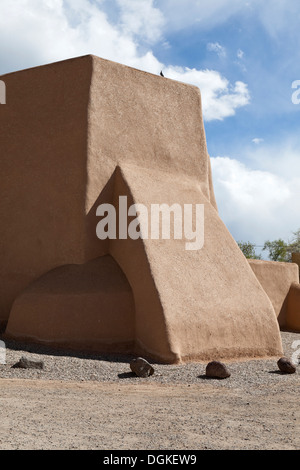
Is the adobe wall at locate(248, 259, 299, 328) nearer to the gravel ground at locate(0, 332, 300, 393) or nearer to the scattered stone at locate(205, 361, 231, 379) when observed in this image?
the gravel ground at locate(0, 332, 300, 393)

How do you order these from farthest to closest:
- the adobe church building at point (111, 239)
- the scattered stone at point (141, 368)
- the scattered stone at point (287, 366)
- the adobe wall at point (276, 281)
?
the adobe wall at point (276, 281), the adobe church building at point (111, 239), the scattered stone at point (287, 366), the scattered stone at point (141, 368)

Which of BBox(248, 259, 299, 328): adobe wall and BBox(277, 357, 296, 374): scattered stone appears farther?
BBox(248, 259, 299, 328): adobe wall

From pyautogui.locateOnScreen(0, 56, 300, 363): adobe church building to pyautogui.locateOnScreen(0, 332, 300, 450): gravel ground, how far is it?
0.54 metres

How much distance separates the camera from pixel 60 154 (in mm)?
9266

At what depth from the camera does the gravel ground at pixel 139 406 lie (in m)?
3.76

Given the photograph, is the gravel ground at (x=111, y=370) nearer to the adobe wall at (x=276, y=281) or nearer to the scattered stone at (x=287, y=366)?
the scattered stone at (x=287, y=366)

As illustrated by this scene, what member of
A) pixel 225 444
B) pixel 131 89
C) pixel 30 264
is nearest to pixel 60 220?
pixel 30 264

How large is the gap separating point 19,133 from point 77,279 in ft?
10.7

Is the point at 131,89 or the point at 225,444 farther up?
the point at 131,89

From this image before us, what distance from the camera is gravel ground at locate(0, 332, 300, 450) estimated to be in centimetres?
376

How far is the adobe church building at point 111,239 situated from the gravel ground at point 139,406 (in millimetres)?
542


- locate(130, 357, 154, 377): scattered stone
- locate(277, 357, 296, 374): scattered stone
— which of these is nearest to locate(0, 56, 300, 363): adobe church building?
locate(130, 357, 154, 377): scattered stone

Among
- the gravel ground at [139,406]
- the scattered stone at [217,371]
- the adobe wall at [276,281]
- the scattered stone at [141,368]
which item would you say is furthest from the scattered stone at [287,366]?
the adobe wall at [276,281]
